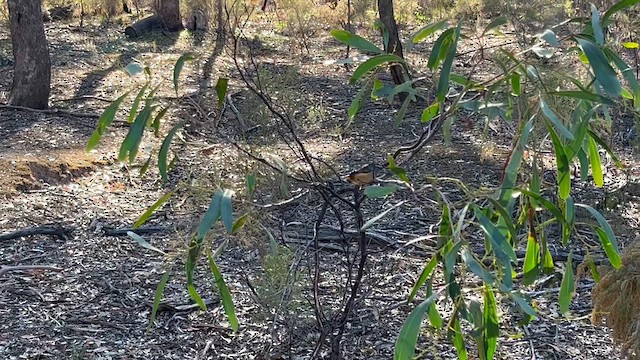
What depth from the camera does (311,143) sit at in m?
7.04

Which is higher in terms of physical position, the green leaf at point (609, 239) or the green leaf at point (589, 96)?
the green leaf at point (589, 96)

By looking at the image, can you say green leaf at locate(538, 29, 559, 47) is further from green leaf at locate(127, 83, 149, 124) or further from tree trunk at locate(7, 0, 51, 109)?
tree trunk at locate(7, 0, 51, 109)

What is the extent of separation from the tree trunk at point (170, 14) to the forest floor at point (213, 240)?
168 inches

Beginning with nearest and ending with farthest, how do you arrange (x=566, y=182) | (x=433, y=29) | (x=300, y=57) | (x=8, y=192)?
(x=566, y=182)
(x=433, y=29)
(x=8, y=192)
(x=300, y=57)

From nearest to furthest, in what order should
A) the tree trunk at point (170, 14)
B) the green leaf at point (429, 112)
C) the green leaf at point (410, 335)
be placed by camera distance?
the green leaf at point (410, 335), the green leaf at point (429, 112), the tree trunk at point (170, 14)

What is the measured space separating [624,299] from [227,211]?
1.61 meters

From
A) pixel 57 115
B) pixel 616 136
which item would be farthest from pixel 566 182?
pixel 57 115

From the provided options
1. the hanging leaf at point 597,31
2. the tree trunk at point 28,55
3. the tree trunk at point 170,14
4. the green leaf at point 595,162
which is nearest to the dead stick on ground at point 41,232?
the tree trunk at point 28,55

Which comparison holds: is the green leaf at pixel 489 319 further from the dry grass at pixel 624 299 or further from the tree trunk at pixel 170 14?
the tree trunk at pixel 170 14

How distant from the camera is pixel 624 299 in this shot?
112 inches

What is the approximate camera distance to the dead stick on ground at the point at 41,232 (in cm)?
460

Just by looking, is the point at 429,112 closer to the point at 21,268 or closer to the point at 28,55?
the point at 21,268

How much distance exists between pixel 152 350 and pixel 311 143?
12.2ft

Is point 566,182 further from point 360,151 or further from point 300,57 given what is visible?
point 300,57
